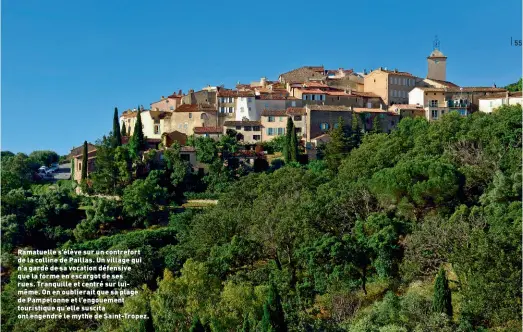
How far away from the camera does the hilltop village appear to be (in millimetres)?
63562

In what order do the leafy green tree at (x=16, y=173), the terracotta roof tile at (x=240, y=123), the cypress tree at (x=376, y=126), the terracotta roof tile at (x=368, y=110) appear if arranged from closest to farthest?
the leafy green tree at (x=16, y=173) < the cypress tree at (x=376, y=126) < the terracotta roof tile at (x=240, y=123) < the terracotta roof tile at (x=368, y=110)

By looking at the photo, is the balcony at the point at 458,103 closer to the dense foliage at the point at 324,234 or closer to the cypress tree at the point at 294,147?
the dense foliage at the point at 324,234

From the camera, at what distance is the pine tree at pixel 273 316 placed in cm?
2554

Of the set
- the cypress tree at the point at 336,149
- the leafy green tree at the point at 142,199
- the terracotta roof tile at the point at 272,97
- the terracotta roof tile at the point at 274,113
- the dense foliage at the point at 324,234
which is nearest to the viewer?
the dense foliage at the point at 324,234

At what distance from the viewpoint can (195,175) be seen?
5766cm

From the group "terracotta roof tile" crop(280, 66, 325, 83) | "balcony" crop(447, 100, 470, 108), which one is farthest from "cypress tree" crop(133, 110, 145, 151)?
"balcony" crop(447, 100, 470, 108)

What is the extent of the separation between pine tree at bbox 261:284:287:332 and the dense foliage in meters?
0.05

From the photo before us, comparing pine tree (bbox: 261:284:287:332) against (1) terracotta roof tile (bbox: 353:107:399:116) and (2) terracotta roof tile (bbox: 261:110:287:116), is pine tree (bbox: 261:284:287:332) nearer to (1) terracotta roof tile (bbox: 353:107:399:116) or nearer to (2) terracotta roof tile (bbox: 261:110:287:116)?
(2) terracotta roof tile (bbox: 261:110:287:116)

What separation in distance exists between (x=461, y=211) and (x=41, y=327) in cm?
1878

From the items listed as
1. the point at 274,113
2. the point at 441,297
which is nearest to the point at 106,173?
the point at 274,113

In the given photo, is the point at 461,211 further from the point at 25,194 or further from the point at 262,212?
the point at 25,194

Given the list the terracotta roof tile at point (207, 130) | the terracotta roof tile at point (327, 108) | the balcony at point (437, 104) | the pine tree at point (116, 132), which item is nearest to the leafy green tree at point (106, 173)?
the pine tree at point (116, 132)

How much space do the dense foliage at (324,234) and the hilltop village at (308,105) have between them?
5336 mm

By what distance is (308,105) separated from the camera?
2542 inches
